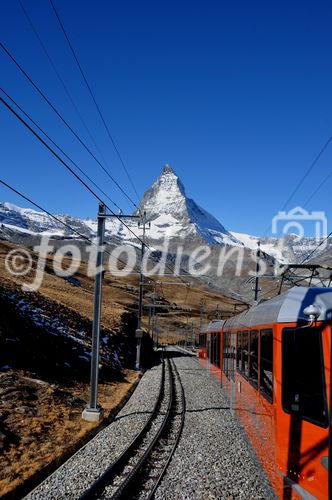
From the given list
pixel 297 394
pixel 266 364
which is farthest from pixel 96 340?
pixel 297 394

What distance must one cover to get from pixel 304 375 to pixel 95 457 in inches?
252

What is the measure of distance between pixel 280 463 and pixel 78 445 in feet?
21.5

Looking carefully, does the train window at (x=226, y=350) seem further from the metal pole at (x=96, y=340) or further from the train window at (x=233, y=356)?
the metal pole at (x=96, y=340)

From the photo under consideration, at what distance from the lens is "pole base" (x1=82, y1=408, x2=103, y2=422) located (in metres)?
15.4

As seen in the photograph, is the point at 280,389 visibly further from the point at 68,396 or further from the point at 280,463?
the point at 68,396

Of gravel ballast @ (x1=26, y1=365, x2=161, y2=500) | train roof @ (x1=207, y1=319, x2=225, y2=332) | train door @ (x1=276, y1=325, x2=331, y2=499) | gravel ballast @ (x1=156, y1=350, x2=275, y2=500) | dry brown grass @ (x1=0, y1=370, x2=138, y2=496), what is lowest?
gravel ballast @ (x1=26, y1=365, x2=161, y2=500)

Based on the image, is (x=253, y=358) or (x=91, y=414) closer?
(x=253, y=358)

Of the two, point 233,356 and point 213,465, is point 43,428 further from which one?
point 233,356

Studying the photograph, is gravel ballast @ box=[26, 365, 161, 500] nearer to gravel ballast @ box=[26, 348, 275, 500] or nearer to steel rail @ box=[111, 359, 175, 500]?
gravel ballast @ box=[26, 348, 275, 500]

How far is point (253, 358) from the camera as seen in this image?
36.5 feet

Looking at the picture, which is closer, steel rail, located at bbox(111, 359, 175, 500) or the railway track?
steel rail, located at bbox(111, 359, 175, 500)

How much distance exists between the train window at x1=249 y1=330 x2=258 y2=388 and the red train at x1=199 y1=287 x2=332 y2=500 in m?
0.73

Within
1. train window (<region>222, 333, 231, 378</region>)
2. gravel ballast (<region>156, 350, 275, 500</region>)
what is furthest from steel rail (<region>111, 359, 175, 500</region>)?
train window (<region>222, 333, 231, 378</region>)

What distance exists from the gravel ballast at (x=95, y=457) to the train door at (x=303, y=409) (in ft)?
13.7
